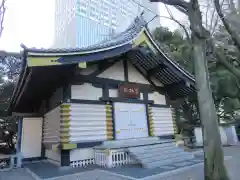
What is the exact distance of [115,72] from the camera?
358 inches

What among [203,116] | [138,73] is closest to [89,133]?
[138,73]

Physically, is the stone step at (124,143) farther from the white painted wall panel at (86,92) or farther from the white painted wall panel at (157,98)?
the white painted wall panel at (157,98)

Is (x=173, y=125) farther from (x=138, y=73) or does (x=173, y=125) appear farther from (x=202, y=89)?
(x=202, y=89)

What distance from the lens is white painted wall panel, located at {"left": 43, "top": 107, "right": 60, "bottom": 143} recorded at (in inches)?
322

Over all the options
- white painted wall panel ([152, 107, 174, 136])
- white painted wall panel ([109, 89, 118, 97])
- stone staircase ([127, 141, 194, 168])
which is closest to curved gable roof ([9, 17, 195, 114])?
white painted wall panel ([152, 107, 174, 136])

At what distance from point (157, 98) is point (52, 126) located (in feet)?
17.3

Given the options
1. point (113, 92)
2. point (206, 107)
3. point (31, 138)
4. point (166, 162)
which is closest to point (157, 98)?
point (113, 92)

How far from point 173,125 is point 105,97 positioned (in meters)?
4.49

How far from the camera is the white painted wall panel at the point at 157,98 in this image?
33.2ft

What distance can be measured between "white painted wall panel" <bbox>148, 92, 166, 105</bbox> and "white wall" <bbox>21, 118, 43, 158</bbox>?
610 cm

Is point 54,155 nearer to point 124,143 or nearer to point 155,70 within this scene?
point 124,143

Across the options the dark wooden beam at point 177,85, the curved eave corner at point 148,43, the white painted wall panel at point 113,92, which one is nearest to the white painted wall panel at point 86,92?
the white painted wall panel at point 113,92

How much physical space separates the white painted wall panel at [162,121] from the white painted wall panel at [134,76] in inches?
59.3

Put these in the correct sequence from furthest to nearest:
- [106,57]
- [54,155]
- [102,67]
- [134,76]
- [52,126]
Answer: [134,76]
[52,126]
[54,155]
[102,67]
[106,57]
